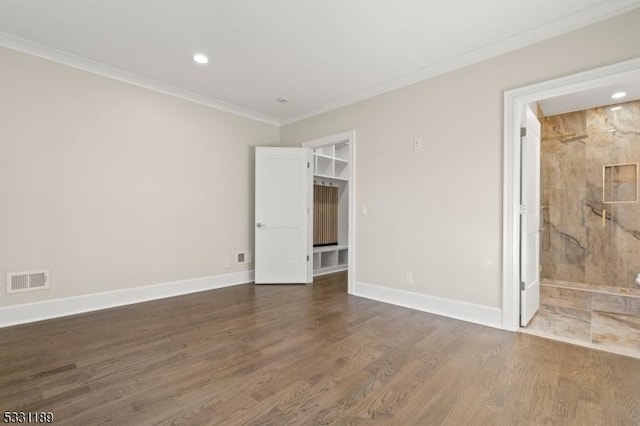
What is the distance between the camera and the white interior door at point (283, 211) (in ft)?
15.3

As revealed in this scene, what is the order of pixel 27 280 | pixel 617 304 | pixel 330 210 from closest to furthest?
pixel 27 280
pixel 617 304
pixel 330 210

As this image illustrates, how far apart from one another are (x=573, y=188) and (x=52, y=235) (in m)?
6.77

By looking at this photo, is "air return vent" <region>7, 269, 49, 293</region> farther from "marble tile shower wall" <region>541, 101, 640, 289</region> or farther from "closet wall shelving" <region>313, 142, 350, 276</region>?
"marble tile shower wall" <region>541, 101, 640, 289</region>

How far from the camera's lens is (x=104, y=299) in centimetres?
339

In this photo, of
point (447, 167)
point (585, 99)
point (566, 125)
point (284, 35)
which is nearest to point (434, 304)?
point (447, 167)

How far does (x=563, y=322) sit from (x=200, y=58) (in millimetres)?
4577

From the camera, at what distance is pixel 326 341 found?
8.30 feet

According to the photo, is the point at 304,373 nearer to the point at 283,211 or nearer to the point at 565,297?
the point at 283,211

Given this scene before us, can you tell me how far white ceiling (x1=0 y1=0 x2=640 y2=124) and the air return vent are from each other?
217 centimetres

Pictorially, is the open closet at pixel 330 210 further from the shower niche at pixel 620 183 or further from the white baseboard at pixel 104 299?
the shower niche at pixel 620 183

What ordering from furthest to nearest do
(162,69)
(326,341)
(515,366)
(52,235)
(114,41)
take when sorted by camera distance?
1. (162,69)
2. (52,235)
3. (114,41)
4. (326,341)
5. (515,366)

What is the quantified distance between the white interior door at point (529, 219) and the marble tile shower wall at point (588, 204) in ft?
6.36

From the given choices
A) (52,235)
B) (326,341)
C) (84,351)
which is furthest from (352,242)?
(52,235)

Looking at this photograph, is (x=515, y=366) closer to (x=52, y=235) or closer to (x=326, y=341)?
(x=326, y=341)
